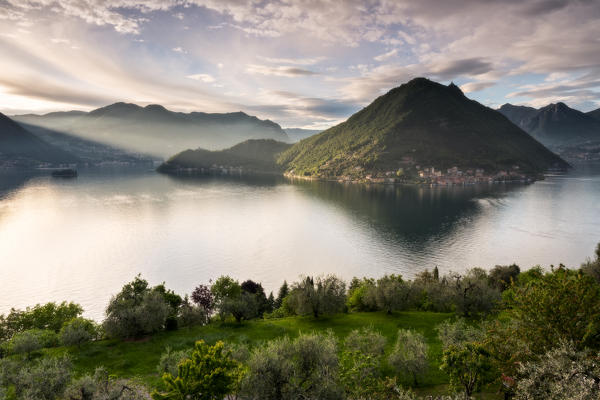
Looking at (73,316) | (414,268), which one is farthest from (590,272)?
(73,316)

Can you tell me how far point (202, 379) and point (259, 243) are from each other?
4351 inches

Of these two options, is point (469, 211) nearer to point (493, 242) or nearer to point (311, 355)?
point (493, 242)

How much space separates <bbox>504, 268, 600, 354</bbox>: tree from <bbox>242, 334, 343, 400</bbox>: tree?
16.8 metres

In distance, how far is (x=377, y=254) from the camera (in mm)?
117250

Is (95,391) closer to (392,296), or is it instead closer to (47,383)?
(47,383)


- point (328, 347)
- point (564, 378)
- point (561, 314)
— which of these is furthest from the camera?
point (328, 347)

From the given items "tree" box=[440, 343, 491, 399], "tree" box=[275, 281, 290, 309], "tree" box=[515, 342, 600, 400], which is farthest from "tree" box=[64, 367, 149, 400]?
"tree" box=[275, 281, 290, 309]

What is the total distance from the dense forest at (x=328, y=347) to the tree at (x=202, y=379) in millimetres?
91

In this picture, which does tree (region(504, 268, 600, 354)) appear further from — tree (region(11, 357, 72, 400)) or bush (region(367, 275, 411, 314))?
tree (region(11, 357, 72, 400))

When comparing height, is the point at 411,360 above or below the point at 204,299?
above

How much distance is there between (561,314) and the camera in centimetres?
2598

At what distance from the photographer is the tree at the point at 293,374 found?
25.7m

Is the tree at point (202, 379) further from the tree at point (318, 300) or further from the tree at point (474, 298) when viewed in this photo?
the tree at point (474, 298)

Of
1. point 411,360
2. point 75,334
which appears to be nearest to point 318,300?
point 411,360
